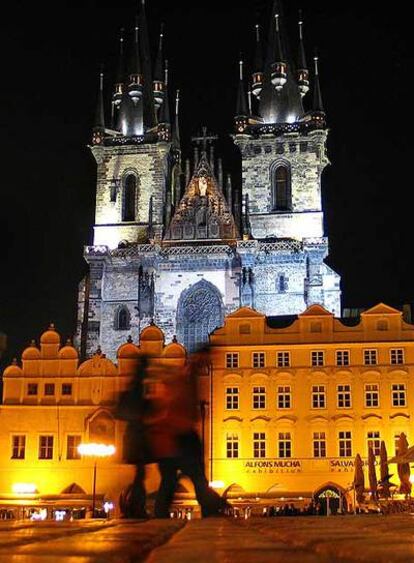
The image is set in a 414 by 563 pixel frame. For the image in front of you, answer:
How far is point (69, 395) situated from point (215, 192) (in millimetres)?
20818

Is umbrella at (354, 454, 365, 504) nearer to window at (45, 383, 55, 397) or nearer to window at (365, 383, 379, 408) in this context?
window at (365, 383, 379, 408)

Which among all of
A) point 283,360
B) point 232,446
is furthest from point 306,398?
point 232,446

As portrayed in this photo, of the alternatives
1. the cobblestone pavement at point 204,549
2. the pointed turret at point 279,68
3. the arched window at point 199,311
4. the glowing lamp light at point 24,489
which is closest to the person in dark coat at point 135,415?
the cobblestone pavement at point 204,549

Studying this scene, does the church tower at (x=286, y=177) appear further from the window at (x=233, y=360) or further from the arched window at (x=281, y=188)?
the window at (x=233, y=360)

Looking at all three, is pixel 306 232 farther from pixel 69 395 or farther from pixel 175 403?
pixel 175 403

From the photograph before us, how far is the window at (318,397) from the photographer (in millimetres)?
38969

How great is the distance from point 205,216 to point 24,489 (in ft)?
76.9

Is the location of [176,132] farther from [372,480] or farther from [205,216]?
[372,480]

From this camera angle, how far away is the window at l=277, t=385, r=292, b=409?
39062 mm

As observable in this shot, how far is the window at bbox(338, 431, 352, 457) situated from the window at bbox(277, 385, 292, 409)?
256 centimetres

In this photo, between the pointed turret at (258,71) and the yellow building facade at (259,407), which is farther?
the pointed turret at (258,71)

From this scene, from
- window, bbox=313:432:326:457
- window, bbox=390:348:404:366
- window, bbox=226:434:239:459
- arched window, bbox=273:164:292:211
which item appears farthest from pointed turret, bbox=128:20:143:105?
window, bbox=313:432:326:457

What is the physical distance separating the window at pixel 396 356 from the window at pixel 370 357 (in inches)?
28.6

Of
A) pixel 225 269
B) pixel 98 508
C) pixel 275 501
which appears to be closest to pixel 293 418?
pixel 275 501
